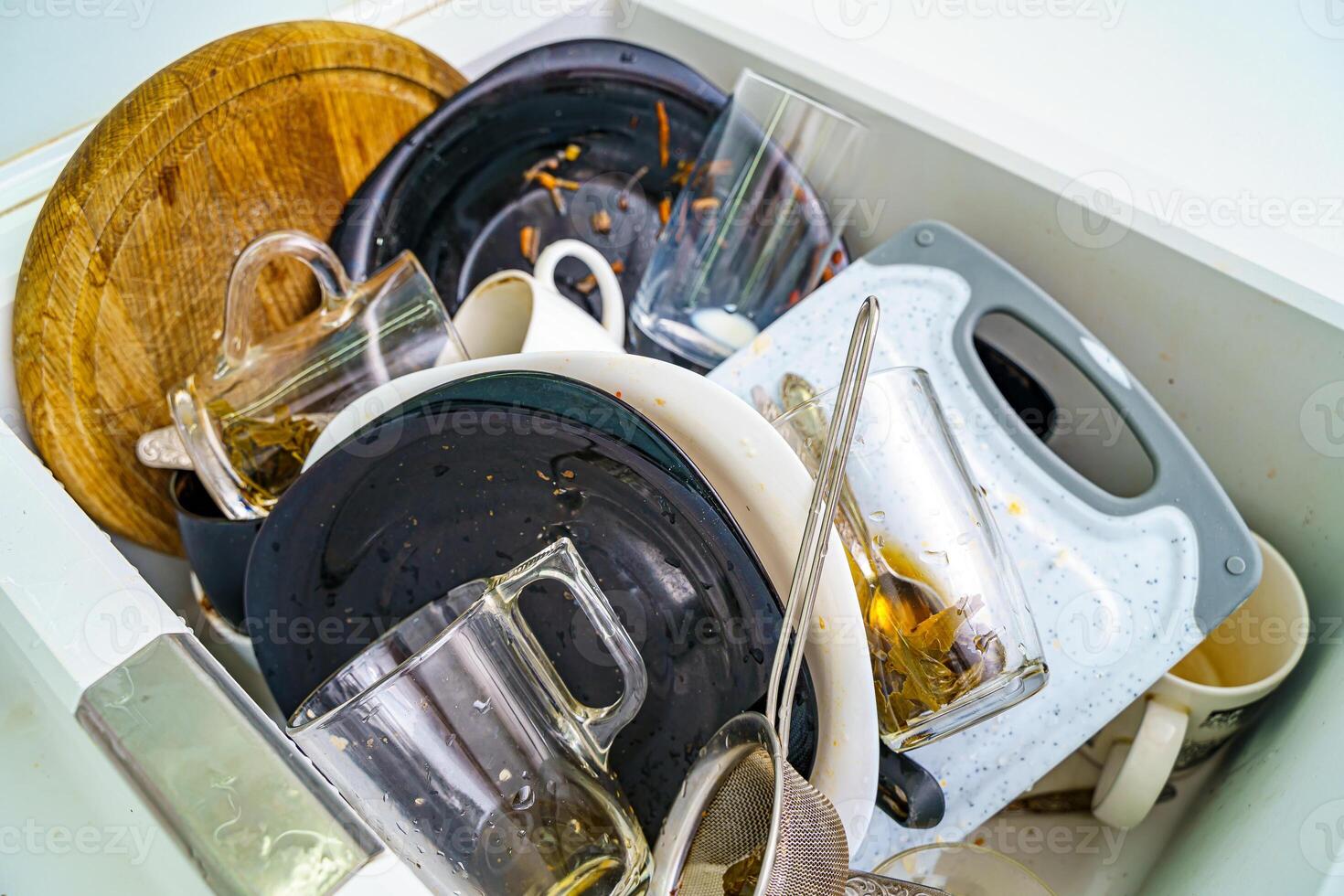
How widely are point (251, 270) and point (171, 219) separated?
0.06m

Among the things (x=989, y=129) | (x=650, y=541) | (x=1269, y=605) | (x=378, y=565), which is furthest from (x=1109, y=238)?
(x=378, y=565)

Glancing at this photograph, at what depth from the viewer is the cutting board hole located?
2.05 ft

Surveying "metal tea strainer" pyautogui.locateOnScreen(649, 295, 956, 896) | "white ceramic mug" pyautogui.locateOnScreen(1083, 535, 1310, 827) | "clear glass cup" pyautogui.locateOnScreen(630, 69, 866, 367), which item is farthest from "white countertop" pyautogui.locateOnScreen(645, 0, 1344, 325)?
"metal tea strainer" pyautogui.locateOnScreen(649, 295, 956, 896)

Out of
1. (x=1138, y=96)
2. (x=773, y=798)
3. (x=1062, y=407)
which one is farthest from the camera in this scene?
(x=1138, y=96)

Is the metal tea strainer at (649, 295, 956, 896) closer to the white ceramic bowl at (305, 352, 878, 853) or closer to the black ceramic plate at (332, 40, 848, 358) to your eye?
the white ceramic bowl at (305, 352, 878, 853)

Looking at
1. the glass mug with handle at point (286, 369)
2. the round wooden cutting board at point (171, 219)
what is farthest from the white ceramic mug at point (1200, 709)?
the round wooden cutting board at point (171, 219)

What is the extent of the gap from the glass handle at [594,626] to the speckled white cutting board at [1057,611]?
190mm

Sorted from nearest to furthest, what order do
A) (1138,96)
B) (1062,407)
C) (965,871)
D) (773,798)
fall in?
(773,798) → (965,871) → (1062,407) → (1138,96)

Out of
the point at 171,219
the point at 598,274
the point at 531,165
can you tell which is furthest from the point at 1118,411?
the point at 171,219

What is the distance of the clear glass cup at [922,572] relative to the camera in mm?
436

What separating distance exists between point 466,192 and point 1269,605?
56cm

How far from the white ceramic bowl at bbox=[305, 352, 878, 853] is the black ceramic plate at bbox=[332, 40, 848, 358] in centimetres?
23

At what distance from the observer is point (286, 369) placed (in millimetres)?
559

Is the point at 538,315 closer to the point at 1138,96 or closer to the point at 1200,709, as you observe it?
the point at 1200,709
